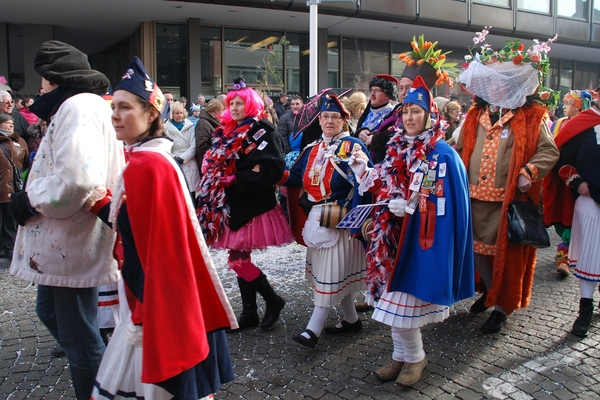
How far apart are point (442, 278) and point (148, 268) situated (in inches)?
75.5

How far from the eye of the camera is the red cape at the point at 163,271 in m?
2.15

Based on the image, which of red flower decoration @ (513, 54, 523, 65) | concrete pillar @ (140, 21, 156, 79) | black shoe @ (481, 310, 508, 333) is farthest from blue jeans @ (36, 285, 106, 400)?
concrete pillar @ (140, 21, 156, 79)

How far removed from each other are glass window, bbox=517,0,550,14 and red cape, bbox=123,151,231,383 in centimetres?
2032

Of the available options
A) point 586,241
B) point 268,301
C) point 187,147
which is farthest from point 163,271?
point 187,147

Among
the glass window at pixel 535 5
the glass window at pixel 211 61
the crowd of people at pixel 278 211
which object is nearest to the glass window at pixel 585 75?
the glass window at pixel 535 5

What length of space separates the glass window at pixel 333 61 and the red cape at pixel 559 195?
13.6 m

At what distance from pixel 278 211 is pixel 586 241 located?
2700 mm

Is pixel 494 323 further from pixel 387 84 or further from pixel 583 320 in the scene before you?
pixel 387 84

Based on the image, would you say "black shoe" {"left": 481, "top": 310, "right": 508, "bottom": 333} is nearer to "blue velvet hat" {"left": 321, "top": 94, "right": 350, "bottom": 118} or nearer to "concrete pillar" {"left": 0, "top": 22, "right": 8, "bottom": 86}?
"blue velvet hat" {"left": 321, "top": 94, "right": 350, "bottom": 118}

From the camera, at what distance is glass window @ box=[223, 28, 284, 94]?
16.3 meters

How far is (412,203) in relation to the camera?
351cm

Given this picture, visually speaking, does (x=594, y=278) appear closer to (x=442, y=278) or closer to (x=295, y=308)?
(x=442, y=278)

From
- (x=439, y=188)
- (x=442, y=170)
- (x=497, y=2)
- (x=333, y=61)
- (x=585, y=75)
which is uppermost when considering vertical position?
(x=497, y=2)

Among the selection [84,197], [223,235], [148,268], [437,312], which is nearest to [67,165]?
[84,197]
